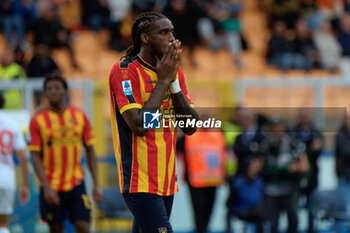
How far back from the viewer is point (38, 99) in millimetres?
9258

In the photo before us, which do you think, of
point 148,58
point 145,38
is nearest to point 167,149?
point 148,58

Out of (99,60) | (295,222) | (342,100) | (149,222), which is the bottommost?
(295,222)

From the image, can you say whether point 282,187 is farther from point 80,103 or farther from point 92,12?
point 92,12

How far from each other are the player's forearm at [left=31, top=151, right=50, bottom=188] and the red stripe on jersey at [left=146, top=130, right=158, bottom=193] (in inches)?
95.8

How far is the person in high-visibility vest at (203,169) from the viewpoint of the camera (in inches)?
348

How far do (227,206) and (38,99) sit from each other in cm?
305

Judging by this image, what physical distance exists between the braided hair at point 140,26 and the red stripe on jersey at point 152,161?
Answer: 1.92 ft

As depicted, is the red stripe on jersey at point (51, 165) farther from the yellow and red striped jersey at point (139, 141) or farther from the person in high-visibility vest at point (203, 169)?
the person in high-visibility vest at point (203, 169)

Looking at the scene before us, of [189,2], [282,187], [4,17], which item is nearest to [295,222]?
[282,187]

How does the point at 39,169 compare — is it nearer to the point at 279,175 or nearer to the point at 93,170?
the point at 93,170

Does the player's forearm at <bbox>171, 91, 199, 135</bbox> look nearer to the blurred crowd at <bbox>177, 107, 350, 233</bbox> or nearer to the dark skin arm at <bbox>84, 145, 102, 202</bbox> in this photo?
the dark skin arm at <bbox>84, 145, 102, 202</bbox>

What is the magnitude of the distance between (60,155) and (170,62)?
2.98 metres

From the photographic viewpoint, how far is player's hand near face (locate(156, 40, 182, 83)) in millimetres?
3885

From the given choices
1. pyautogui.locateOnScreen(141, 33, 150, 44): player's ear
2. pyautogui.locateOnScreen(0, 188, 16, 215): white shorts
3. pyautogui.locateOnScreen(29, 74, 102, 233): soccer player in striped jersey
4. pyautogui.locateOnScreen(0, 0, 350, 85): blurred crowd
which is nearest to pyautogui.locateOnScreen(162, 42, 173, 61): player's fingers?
pyautogui.locateOnScreen(141, 33, 150, 44): player's ear
